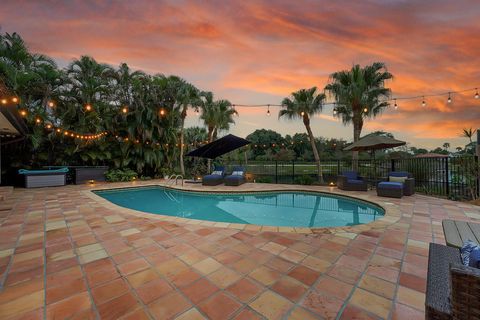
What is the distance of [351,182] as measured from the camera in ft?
25.2

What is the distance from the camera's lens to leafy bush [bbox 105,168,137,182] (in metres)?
11.0

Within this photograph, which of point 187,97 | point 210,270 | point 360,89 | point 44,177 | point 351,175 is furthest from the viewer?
point 187,97

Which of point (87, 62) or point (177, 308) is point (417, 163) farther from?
point (87, 62)

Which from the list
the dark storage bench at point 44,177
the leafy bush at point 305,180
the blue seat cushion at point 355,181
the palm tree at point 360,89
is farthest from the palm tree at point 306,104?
the dark storage bench at point 44,177

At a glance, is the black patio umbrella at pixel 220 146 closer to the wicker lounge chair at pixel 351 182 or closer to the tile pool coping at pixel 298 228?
the tile pool coping at pixel 298 228

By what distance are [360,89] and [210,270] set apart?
10.1 meters

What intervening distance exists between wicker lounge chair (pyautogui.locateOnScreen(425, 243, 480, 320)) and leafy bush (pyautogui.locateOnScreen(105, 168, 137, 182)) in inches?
493

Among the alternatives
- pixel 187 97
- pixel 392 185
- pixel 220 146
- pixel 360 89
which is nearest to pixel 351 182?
pixel 392 185

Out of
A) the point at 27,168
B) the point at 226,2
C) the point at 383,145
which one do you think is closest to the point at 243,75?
the point at 226,2

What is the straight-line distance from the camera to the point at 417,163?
7.64 metres

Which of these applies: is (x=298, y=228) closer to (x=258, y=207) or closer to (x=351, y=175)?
(x=258, y=207)

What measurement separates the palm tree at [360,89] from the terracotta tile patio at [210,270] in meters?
6.94

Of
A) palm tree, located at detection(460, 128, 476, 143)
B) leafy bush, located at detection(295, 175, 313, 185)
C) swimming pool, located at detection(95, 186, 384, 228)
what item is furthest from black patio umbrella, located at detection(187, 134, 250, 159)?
palm tree, located at detection(460, 128, 476, 143)

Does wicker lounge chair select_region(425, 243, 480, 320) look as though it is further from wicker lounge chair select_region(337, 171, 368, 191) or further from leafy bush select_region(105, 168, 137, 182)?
leafy bush select_region(105, 168, 137, 182)
